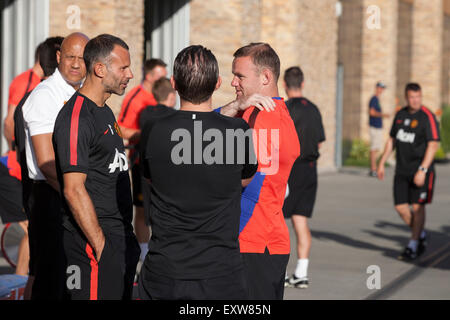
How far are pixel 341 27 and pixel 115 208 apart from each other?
1946cm

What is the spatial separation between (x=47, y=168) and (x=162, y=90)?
3.24m

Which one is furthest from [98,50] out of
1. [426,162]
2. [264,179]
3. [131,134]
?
[426,162]

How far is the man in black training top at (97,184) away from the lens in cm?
401

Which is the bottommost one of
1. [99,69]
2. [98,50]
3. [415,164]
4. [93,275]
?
[93,275]

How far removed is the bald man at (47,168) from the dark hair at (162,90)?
9.06 feet

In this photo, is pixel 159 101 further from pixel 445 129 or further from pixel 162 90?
pixel 445 129

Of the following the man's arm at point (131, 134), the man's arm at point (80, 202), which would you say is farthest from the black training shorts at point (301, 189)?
the man's arm at point (80, 202)

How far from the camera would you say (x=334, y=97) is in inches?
811

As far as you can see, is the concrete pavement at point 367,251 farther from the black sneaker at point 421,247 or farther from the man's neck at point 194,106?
the man's neck at point 194,106

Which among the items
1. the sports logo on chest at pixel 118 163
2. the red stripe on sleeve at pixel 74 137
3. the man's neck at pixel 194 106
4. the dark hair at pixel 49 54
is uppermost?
the dark hair at pixel 49 54

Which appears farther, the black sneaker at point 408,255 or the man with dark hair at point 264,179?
the black sneaker at point 408,255

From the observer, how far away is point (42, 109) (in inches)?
184
